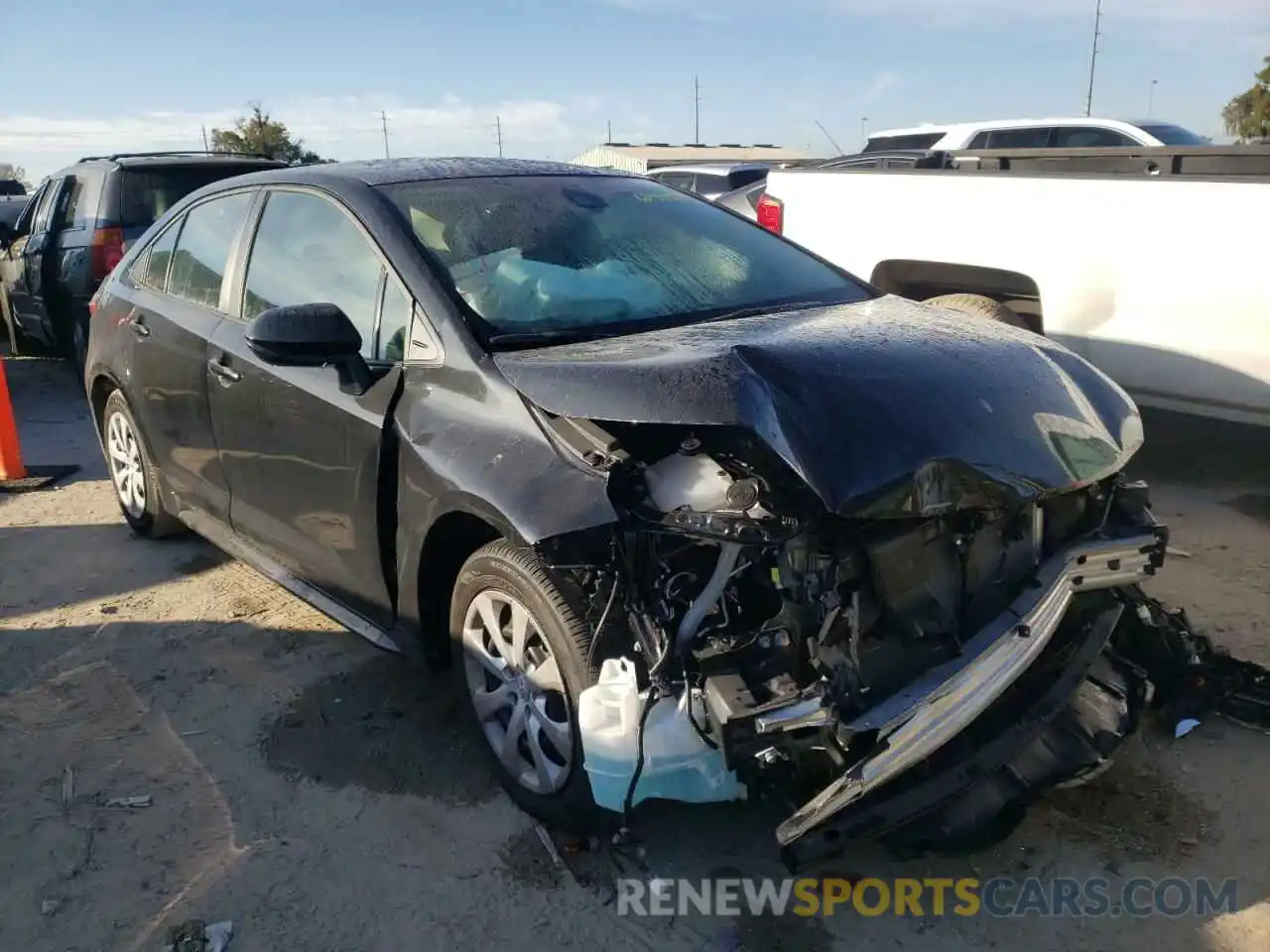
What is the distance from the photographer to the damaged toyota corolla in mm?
2414

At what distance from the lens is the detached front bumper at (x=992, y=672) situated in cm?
230

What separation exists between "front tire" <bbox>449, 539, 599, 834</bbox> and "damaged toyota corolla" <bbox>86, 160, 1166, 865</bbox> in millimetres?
11

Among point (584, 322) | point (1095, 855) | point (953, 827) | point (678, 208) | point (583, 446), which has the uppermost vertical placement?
point (678, 208)

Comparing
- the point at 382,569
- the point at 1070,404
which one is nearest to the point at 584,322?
the point at 382,569

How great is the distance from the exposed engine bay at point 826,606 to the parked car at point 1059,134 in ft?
24.5

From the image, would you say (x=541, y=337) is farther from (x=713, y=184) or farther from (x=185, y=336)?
(x=713, y=184)

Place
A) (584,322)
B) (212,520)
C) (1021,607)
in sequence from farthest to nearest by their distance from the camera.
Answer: (212,520), (584,322), (1021,607)

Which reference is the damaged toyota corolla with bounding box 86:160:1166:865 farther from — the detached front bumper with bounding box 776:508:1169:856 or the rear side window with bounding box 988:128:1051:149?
the rear side window with bounding box 988:128:1051:149

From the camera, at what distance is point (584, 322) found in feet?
10.4

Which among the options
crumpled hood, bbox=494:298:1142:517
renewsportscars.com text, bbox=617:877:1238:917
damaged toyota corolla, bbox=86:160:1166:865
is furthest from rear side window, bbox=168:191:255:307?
renewsportscars.com text, bbox=617:877:1238:917

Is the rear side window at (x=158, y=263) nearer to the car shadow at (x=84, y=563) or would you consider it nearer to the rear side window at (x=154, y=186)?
the car shadow at (x=84, y=563)

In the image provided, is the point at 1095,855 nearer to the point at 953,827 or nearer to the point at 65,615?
the point at 953,827

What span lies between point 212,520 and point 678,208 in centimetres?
236

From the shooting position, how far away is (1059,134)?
409 inches
